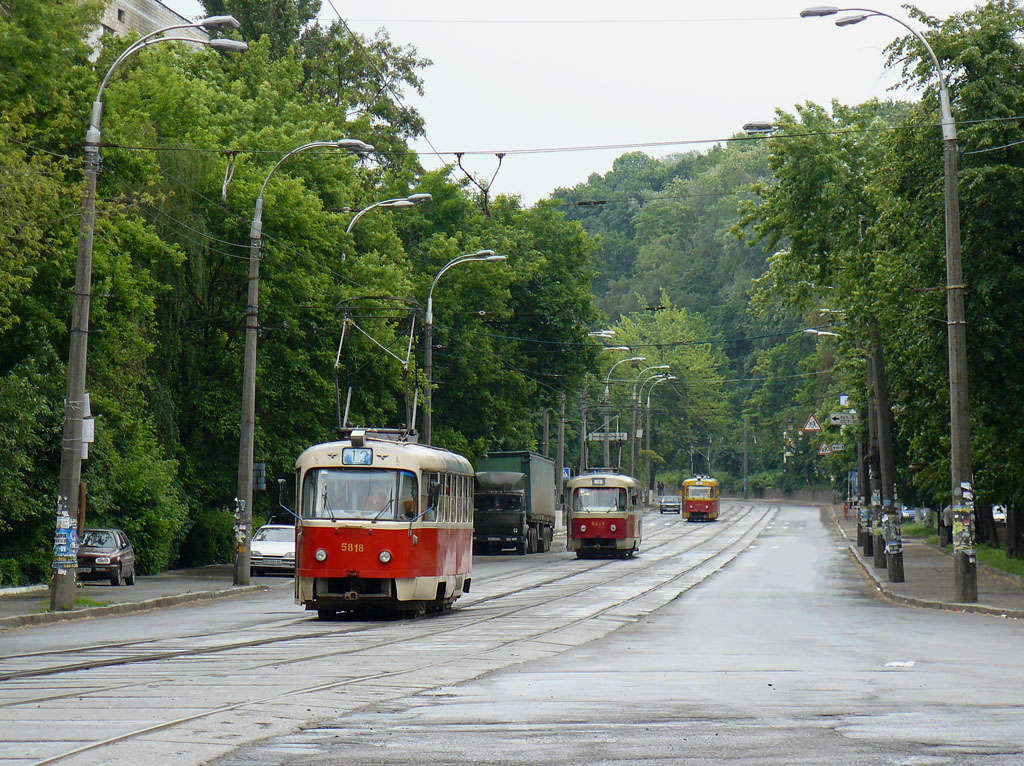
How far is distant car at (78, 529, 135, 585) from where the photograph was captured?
33.0 meters

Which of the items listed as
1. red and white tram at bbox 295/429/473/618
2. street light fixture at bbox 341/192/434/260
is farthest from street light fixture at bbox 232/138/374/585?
red and white tram at bbox 295/429/473/618

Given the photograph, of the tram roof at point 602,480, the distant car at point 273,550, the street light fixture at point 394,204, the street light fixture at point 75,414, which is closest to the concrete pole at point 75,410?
the street light fixture at point 75,414

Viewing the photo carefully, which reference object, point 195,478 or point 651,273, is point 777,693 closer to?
point 195,478

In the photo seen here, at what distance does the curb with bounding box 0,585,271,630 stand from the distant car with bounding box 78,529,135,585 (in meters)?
2.91

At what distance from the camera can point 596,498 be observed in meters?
53.2

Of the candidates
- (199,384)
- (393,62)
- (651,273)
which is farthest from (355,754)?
(651,273)

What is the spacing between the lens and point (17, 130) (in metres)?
25.6

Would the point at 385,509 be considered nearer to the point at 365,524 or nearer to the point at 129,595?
the point at 365,524

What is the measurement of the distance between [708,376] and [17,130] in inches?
4683

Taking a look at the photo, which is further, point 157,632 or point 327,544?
point 327,544

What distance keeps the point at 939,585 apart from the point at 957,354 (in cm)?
878

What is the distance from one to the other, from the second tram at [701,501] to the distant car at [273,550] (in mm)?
57901

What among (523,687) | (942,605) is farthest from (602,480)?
(523,687)

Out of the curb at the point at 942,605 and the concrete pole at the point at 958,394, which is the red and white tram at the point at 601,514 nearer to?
the curb at the point at 942,605
